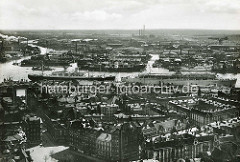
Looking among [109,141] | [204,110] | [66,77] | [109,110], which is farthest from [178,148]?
[66,77]

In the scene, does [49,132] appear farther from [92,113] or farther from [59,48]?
[59,48]

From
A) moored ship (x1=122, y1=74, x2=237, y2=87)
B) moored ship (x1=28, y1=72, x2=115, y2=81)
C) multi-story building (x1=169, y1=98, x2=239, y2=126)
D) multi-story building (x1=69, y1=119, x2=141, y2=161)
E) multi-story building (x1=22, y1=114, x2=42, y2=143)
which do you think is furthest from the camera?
moored ship (x1=28, y1=72, x2=115, y2=81)

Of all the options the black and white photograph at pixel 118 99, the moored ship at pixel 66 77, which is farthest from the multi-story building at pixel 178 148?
the moored ship at pixel 66 77

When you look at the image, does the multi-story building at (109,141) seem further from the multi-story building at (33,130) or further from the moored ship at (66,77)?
the moored ship at (66,77)

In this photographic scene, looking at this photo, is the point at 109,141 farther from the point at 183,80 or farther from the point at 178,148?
the point at 183,80

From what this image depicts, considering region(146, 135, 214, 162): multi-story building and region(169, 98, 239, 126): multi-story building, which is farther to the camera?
region(169, 98, 239, 126): multi-story building

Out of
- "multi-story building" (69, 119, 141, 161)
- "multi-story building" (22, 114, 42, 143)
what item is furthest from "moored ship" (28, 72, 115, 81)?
"multi-story building" (69, 119, 141, 161)

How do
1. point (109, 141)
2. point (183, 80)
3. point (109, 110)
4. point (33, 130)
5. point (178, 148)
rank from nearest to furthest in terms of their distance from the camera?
1. point (109, 141)
2. point (178, 148)
3. point (33, 130)
4. point (109, 110)
5. point (183, 80)

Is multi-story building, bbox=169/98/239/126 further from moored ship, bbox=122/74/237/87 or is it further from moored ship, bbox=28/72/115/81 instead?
moored ship, bbox=28/72/115/81

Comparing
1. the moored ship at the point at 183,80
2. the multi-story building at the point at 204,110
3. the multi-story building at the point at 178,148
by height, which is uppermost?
the moored ship at the point at 183,80

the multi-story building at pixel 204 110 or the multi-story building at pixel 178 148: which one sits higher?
the multi-story building at pixel 204 110

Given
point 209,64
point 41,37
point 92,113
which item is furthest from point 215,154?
point 209,64
